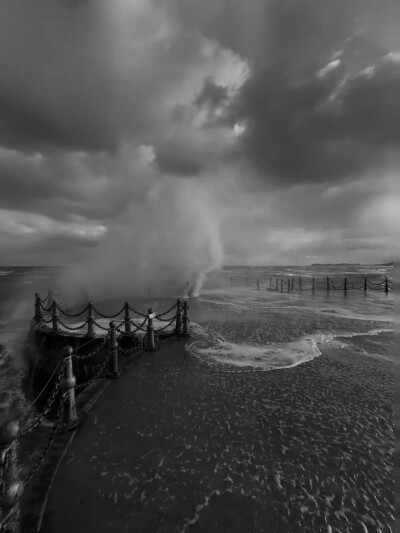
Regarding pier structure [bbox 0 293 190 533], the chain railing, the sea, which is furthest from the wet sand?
the chain railing

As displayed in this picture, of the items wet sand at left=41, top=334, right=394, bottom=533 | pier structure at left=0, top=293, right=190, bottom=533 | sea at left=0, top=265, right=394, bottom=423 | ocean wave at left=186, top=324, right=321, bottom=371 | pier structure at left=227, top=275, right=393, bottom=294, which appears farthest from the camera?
pier structure at left=227, top=275, right=393, bottom=294

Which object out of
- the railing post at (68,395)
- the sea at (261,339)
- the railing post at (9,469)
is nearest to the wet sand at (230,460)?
the railing post at (68,395)

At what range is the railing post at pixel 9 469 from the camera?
7.88 feet

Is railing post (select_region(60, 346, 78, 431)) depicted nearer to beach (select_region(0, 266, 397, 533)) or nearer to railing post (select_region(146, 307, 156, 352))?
beach (select_region(0, 266, 397, 533))

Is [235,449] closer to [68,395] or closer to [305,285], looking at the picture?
[68,395]

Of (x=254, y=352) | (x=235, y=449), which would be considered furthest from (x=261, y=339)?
(x=235, y=449)

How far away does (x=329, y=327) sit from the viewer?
13.0 meters

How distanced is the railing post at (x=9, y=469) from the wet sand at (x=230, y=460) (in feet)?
1.95

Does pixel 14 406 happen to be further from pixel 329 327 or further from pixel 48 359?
pixel 329 327

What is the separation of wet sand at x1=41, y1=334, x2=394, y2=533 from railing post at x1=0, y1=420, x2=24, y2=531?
0.60 m

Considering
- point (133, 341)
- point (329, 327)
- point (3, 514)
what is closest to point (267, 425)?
point (3, 514)

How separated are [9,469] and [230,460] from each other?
117 inches

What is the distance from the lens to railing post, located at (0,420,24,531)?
240 cm

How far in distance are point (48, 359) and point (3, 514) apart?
9702 millimetres
